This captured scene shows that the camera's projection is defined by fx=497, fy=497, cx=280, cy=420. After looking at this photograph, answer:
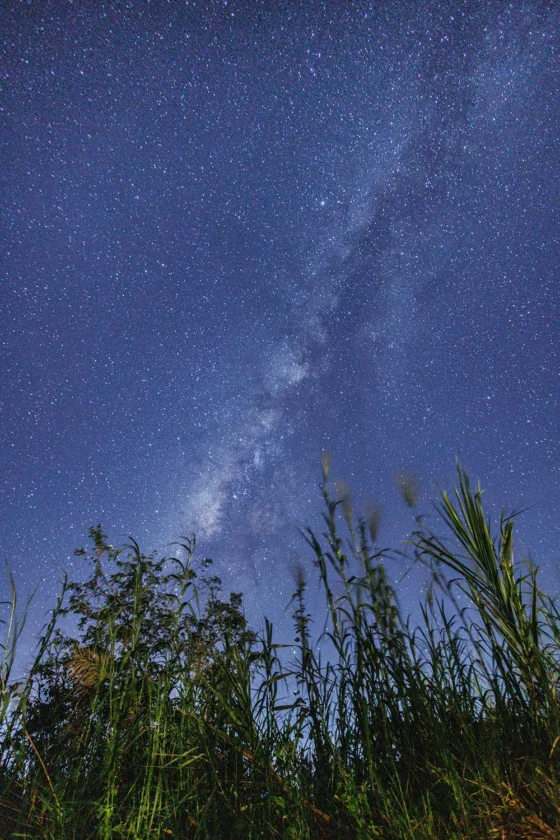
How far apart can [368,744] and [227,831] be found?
616mm

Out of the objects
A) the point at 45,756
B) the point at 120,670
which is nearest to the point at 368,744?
the point at 120,670

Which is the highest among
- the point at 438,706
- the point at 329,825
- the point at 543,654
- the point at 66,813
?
the point at 543,654

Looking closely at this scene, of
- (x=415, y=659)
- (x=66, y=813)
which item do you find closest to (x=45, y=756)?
(x=66, y=813)

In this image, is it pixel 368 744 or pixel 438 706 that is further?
pixel 438 706

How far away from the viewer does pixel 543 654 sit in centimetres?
222

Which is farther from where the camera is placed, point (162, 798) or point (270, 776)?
point (270, 776)

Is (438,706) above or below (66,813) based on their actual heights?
above

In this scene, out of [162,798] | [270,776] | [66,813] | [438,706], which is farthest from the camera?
[438,706]

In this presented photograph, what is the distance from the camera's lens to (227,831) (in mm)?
1870

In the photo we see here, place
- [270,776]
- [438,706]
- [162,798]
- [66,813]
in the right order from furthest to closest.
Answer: [438,706] < [270,776] < [162,798] < [66,813]

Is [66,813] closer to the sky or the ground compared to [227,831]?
closer to the sky

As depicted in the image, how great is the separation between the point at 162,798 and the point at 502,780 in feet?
4.20

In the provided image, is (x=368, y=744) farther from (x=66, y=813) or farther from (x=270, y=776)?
(x=66, y=813)

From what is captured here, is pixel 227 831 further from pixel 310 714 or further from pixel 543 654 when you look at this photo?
pixel 543 654
